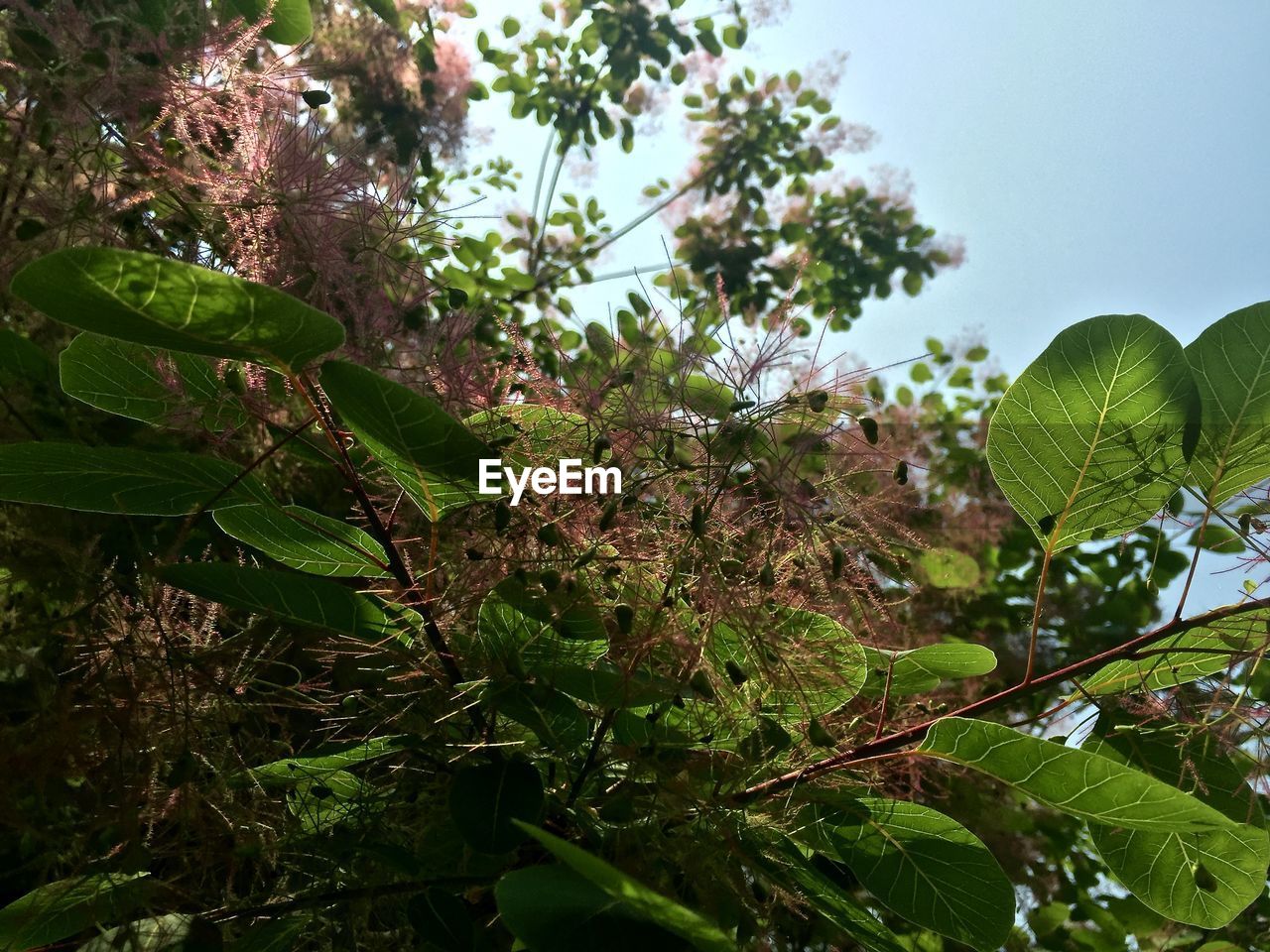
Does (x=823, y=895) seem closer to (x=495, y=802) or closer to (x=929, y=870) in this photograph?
(x=929, y=870)

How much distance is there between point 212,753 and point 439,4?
2.13 m

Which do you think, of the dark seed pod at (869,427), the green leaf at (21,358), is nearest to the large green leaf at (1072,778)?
the dark seed pod at (869,427)

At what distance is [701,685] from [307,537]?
0.35 metres

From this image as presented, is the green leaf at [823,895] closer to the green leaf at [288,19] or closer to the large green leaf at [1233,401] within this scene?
the large green leaf at [1233,401]

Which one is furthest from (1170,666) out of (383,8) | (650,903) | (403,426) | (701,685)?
(383,8)

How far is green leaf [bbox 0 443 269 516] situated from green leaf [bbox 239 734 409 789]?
8.4 inches

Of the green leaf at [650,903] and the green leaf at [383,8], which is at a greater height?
the green leaf at [383,8]

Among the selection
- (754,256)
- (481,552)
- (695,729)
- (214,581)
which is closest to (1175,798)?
(695,729)

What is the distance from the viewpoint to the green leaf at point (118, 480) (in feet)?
2.43

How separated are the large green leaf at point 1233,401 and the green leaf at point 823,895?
422 mm

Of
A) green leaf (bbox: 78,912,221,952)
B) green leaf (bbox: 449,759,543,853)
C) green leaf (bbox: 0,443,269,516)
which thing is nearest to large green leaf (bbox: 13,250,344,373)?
green leaf (bbox: 0,443,269,516)

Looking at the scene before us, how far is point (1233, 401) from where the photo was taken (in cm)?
75

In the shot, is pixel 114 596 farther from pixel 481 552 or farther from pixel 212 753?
pixel 481 552

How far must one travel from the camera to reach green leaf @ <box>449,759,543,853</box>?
2.19 ft
